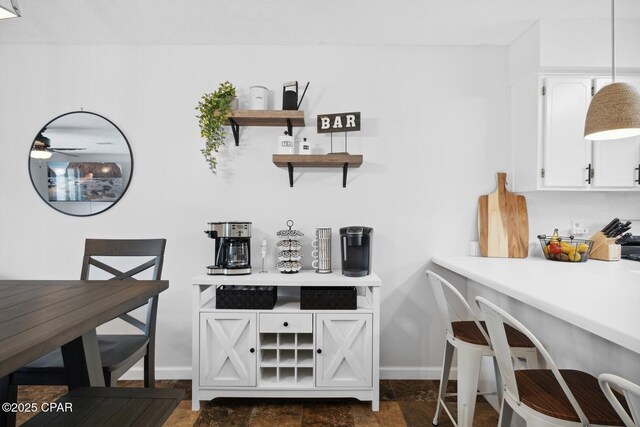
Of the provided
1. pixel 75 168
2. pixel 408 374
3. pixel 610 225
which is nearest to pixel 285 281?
pixel 408 374

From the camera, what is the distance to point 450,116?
2523 mm

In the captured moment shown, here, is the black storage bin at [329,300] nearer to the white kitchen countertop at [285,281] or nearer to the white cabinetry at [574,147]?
the white kitchen countertop at [285,281]

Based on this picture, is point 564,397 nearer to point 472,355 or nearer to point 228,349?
point 472,355

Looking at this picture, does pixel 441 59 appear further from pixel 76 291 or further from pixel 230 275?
pixel 76 291

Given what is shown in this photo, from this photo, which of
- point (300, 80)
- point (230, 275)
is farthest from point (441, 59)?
point (230, 275)

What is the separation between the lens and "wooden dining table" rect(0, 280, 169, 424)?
77 cm

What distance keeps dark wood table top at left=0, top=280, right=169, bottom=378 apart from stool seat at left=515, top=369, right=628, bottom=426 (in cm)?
137

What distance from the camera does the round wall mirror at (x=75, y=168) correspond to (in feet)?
8.18

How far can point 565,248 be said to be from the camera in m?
2.19

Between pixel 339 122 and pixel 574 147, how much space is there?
1.60 metres

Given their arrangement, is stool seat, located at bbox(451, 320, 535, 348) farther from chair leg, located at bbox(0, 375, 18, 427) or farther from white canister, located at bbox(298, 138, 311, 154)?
chair leg, located at bbox(0, 375, 18, 427)

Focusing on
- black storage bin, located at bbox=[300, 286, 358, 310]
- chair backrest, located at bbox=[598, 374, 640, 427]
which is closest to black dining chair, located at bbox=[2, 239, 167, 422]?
black storage bin, located at bbox=[300, 286, 358, 310]

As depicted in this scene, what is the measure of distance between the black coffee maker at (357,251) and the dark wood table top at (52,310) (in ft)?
3.74

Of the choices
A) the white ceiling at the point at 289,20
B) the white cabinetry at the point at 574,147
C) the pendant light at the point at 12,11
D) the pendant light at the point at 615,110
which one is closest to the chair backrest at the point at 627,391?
the pendant light at the point at 615,110
